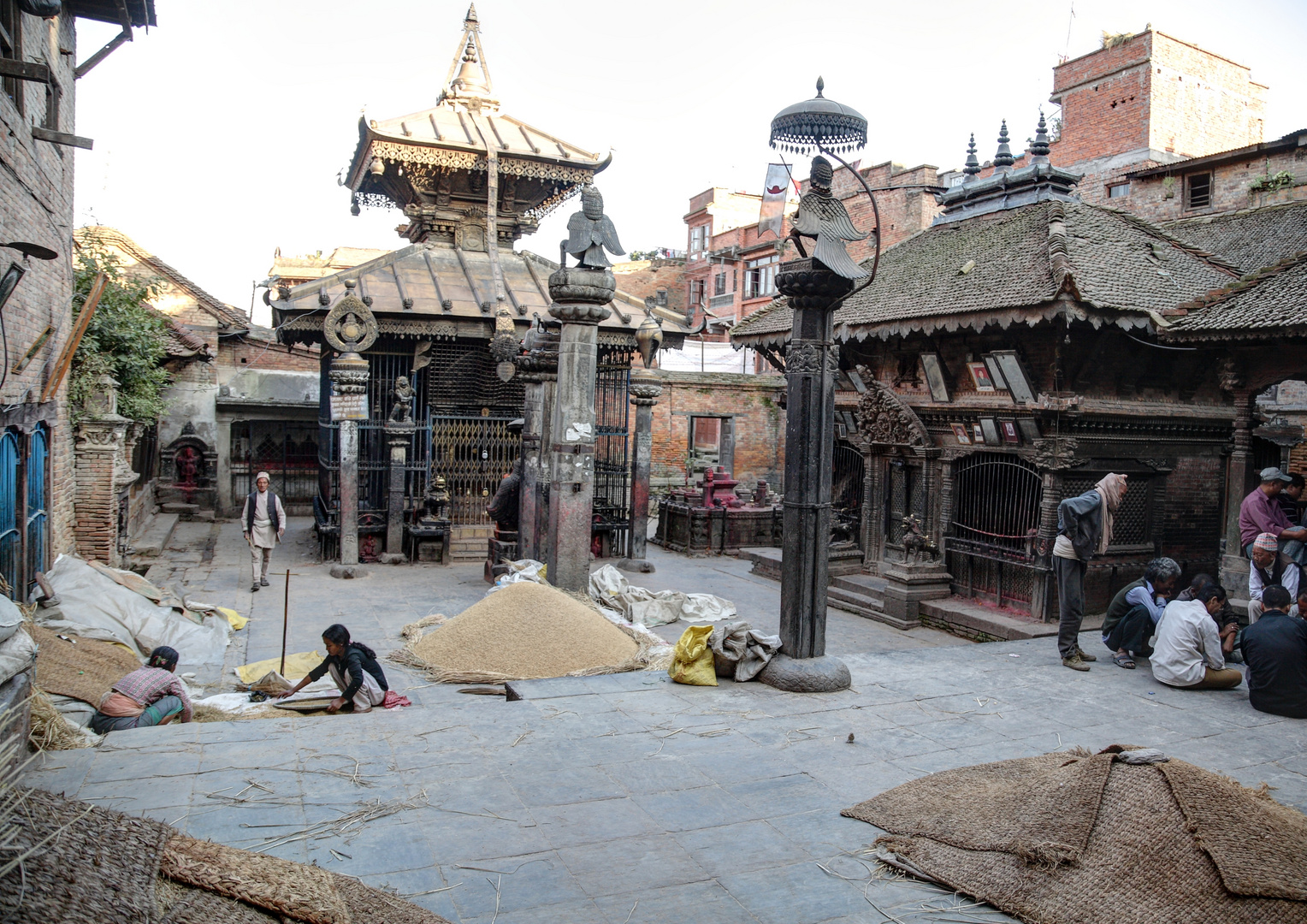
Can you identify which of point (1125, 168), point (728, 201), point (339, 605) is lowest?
point (339, 605)

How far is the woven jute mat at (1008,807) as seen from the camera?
418cm

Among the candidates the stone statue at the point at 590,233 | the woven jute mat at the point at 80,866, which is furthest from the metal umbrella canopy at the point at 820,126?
the woven jute mat at the point at 80,866

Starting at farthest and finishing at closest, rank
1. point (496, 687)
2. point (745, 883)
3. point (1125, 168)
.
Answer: point (1125, 168) → point (496, 687) → point (745, 883)

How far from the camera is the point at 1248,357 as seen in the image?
33.9 ft

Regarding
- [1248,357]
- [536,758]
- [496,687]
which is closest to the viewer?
[536,758]

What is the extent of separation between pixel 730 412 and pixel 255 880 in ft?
83.0

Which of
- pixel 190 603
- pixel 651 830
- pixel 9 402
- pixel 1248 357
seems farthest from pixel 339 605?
pixel 1248 357

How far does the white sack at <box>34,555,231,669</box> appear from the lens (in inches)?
342

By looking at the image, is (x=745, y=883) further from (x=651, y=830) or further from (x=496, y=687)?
(x=496, y=687)

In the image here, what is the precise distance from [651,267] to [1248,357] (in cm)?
3717

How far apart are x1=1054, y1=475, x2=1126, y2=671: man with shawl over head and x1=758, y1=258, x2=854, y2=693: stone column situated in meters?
2.49

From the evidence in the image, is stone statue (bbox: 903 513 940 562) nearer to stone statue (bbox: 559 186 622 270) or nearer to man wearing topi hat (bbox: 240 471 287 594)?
stone statue (bbox: 559 186 622 270)

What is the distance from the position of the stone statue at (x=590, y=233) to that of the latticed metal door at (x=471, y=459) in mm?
6389

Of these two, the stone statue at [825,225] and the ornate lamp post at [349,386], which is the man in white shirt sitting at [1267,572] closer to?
the stone statue at [825,225]
